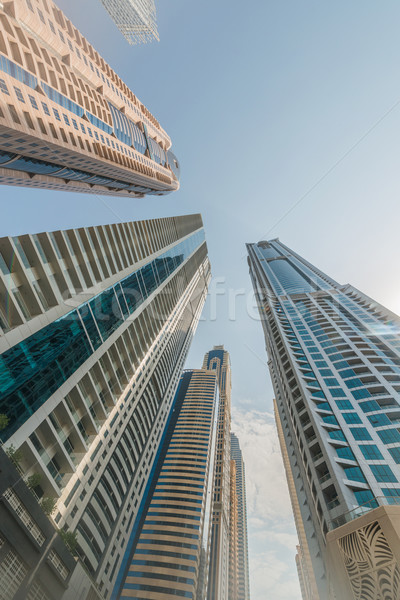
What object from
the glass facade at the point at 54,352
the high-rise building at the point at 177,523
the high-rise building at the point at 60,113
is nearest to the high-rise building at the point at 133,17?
the high-rise building at the point at 60,113

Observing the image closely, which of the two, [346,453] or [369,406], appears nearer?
[346,453]

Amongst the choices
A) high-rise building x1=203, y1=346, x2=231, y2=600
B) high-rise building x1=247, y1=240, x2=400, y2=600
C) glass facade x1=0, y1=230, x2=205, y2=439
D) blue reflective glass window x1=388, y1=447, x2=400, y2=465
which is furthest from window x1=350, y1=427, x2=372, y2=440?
high-rise building x1=203, y1=346, x2=231, y2=600

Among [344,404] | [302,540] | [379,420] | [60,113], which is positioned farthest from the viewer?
[302,540]

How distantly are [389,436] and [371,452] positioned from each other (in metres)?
4.24

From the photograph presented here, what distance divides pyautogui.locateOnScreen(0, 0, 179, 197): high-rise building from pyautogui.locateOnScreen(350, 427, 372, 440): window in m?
69.5

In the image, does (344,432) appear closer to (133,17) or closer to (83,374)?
(83,374)

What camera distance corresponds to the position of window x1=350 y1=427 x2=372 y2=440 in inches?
1617

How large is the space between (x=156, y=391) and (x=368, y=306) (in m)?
67.1

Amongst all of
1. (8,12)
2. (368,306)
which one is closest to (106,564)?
(368,306)

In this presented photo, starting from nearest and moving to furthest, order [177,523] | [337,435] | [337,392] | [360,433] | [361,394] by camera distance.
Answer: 1. [360,433]
2. [337,435]
3. [361,394]
4. [337,392]
5. [177,523]

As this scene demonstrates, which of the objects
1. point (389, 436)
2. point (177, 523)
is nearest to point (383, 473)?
point (389, 436)

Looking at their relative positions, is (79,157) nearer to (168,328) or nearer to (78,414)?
(168,328)

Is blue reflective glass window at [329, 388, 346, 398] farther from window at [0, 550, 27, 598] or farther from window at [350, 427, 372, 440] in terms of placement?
window at [0, 550, 27, 598]

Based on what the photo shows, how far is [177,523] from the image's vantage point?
3086 inches
